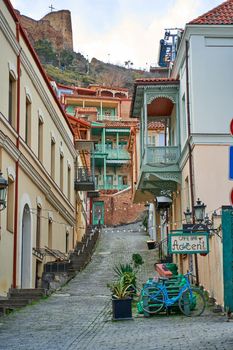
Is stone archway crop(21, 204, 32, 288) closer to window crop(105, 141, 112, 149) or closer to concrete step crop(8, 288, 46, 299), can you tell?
concrete step crop(8, 288, 46, 299)

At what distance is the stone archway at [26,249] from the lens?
70.3 feet

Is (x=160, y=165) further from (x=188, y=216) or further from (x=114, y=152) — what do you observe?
(x=114, y=152)

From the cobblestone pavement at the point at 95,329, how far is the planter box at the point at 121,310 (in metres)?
0.22

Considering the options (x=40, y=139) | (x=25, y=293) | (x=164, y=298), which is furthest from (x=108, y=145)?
(x=164, y=298)

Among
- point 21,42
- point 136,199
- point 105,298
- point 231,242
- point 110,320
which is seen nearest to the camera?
point 231,242

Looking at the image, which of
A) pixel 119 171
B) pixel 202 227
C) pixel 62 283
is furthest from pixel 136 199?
pixel 119 171

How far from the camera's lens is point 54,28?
136 metres

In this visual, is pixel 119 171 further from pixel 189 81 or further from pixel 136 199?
pixel 189 81

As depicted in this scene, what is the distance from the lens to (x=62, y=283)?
2281 centimetres

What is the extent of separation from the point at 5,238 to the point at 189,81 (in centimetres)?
811

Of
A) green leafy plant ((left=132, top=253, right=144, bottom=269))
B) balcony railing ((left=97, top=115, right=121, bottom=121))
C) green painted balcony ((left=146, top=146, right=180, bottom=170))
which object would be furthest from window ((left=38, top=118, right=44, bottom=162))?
balcony railing ((left=97, top=115, right=121, bottom=121))

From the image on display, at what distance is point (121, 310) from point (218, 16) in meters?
12.0

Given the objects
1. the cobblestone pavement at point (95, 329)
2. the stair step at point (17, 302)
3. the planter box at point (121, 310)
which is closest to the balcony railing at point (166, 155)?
the cobblestone pavement at point (95, 329)

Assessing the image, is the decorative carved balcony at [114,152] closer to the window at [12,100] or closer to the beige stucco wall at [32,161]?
the beige stucco wall at [32,161]
